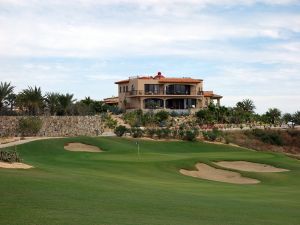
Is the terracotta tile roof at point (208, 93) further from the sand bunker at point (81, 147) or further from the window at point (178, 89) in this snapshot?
the sand bunker at point (81, 147)

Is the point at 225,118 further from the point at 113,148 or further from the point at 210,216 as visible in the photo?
the point at 210,216

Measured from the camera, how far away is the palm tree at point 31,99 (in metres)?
70.1

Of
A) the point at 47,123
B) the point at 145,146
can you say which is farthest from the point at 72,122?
the point at 145,146

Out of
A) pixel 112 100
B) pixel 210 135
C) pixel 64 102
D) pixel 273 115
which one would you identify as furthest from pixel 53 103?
pixel 273 115

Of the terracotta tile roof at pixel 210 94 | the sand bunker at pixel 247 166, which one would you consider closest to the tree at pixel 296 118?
the terracotta tile roof at pixel 210 94

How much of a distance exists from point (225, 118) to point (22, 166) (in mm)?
72474

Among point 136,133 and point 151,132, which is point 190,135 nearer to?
point 151,132

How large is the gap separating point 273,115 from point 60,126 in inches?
2114

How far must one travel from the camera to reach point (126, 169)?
32.0m

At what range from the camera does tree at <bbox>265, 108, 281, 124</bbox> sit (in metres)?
103

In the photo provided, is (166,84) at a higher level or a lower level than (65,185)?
higher

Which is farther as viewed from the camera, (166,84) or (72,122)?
(166,84)

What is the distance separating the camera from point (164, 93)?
97750 mm

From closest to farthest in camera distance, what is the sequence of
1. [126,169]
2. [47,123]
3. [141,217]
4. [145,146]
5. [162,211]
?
[141,217] < [162,211] < [126,169] < [145,146] < [47,123]
